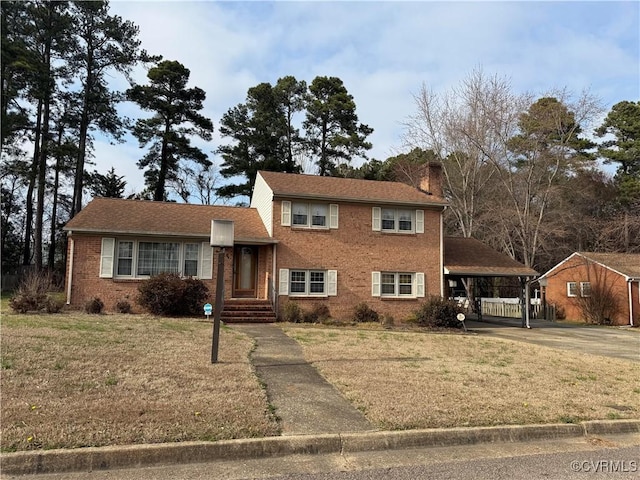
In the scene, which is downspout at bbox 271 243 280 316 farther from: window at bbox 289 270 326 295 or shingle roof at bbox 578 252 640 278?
shingle roof at bbox 578 252 640 278

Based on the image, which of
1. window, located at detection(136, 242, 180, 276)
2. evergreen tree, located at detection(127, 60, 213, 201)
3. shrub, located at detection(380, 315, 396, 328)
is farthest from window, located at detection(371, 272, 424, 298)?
evergreen tree, located at detection(127, 60, 213, 201)

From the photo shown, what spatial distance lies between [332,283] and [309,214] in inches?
117

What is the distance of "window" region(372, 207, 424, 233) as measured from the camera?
65.8ft

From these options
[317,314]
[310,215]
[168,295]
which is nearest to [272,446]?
[168,295]

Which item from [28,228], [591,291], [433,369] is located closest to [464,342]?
[433,369]

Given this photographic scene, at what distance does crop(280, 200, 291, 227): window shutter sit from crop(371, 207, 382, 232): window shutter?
3.56m

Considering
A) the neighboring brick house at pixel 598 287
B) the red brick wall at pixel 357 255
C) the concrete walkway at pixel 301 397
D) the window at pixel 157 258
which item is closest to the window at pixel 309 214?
the red brick wall at pixel 357 255

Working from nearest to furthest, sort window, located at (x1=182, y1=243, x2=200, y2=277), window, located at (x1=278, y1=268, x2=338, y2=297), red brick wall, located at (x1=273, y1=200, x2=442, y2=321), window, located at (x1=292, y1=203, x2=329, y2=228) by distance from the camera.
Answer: window, located at (x1=182, y1=243, x2=200, y2=277) < window, located at (x1=278, y1=268, x2=338, y2=297) < red brick wall, located at (x1=273, y1=200, x2=442, y2=321) < window, located at (x1=292, y1=203, x2=329, y2=228)

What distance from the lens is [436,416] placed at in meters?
5.90

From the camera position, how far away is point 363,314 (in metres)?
18.9

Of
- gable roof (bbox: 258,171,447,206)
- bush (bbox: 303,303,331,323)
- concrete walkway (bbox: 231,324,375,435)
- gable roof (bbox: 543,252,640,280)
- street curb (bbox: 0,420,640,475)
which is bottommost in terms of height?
street curb (bbox: 0,420,640,475)

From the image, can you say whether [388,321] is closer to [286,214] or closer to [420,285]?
[420,285]

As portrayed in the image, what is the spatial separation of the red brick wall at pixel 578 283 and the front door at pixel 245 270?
19170mm

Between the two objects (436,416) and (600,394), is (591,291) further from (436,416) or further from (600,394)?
(436,416)
